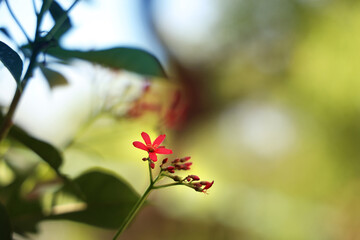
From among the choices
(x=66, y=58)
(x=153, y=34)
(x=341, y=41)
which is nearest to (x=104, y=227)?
(x=66, y=58)

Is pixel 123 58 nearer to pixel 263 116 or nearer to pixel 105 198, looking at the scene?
pixel 105 198

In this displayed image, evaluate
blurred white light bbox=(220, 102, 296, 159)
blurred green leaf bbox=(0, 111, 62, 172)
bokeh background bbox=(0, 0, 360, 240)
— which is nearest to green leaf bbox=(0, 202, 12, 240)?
blurred green leaf bbox=(0, 111, 62, 172)

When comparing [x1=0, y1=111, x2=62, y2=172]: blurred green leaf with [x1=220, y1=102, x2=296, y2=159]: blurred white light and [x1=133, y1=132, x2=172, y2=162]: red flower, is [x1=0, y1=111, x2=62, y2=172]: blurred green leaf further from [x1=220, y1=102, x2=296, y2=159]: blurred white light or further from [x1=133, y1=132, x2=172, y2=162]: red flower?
[x1=220, y1=102, x2=296, y2=159]: blurred white light

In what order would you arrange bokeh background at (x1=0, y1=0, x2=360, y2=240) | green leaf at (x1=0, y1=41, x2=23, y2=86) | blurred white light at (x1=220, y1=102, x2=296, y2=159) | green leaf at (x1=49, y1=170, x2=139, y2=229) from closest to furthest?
green leaf at (x1=0, y1=41, x2=23, y2=86), green leaf at (x1=49, y1=170, x2=139, y2=229), bokeh background at (x1=0, y1=0, x2=360, y2=240), blurred white light at (x1=220, y1=102, x2=296, y2=159)

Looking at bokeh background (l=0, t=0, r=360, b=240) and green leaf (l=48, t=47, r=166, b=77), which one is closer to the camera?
green leaf (l=48, t=47, r=166, b=77)

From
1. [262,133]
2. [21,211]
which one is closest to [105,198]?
[21,211]

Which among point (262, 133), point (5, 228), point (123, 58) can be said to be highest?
point (262, 133)

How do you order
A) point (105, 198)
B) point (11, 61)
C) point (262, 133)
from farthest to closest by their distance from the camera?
1. point (262, 133)
2. point (105, 198)
3. point (11, 61)
